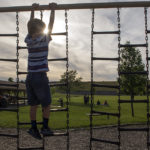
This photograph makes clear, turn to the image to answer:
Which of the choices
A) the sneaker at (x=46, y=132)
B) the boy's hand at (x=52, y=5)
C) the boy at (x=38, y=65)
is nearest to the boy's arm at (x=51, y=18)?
the boy's hand at (x=52, y=5)

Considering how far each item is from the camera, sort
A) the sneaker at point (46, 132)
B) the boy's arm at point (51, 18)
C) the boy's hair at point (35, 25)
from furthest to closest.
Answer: the boy's arm at point (51, 18)
the sneaker at point (46, 132)
the boy's hair at point (35, 25)

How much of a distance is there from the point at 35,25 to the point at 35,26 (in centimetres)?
2

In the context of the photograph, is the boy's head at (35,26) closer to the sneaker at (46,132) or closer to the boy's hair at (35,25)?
the boy's hair at (35,25)

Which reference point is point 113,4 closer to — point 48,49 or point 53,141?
point 48,49

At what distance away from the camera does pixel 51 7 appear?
5262 millimetres

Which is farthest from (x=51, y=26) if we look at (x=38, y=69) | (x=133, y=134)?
(x=133, y=134)

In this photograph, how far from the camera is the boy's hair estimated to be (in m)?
4.57

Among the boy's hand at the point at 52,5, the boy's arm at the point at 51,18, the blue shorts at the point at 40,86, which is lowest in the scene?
the blue shorts at the point at 40,86

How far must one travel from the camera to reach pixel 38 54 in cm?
465

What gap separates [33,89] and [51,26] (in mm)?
1107

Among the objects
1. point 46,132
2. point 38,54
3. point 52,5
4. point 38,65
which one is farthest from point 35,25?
point 46,132

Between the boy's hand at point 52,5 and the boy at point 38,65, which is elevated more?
the boy's hand at point 52,5

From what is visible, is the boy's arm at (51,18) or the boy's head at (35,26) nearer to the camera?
the boy's head at (35,26)

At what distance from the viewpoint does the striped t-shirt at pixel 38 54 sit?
4617 millimetres
